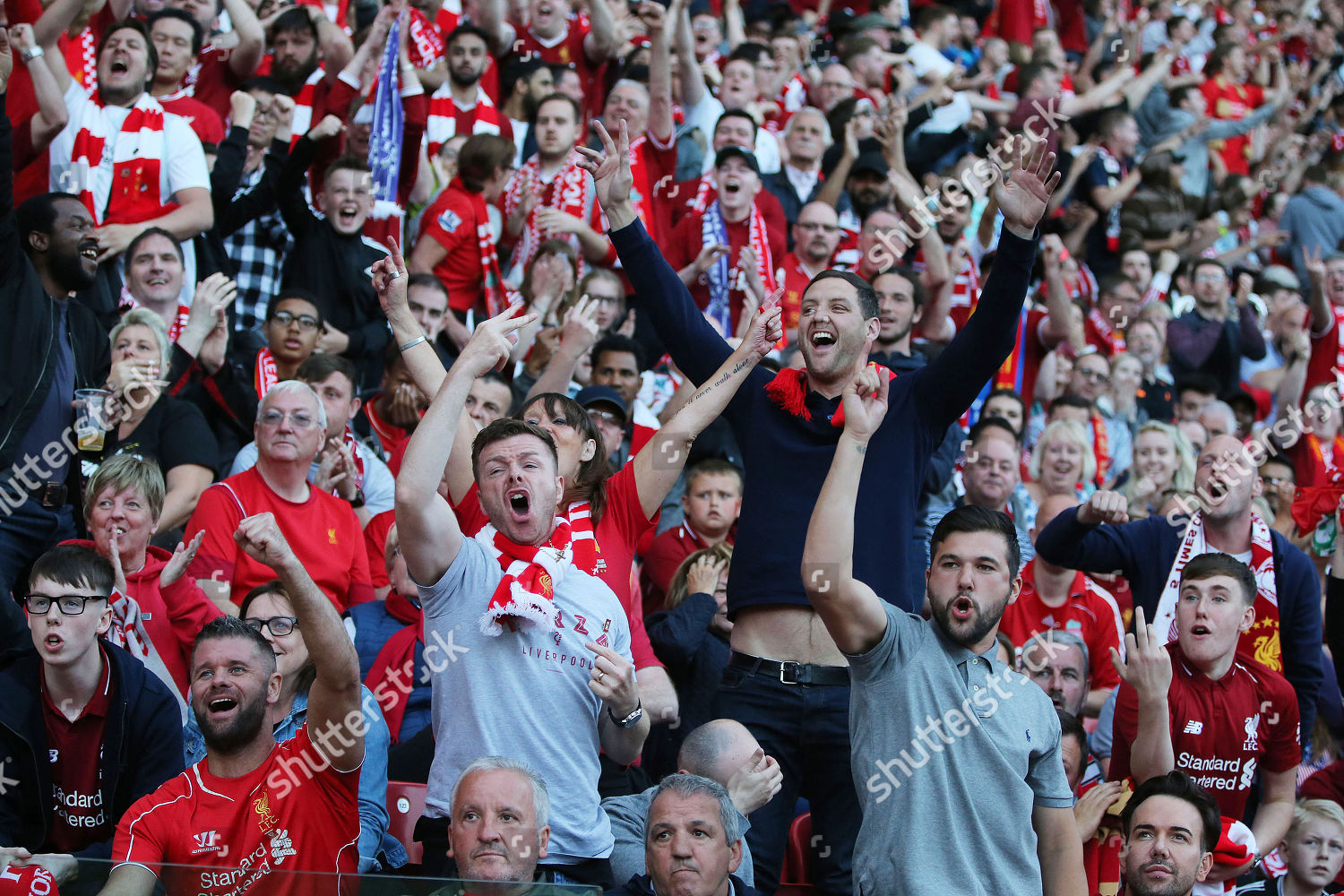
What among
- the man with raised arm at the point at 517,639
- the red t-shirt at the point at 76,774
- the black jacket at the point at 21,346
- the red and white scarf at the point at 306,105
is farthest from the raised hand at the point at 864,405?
the red and white scarf at the point at 306,105

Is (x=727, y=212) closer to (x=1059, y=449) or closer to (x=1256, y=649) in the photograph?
(x=1059, y=449)

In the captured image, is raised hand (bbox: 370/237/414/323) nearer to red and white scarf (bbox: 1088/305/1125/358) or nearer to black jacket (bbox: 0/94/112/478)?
black jacket (bbox: 0/94/112/478)

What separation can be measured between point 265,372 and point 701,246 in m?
2.91

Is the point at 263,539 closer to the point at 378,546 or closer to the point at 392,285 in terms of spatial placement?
the point at 392,285

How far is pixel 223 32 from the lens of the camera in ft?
31.8

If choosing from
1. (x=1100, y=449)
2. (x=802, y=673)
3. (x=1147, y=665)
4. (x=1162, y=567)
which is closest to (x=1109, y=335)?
(x=1100, y=449)

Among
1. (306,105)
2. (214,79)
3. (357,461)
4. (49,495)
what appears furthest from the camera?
(214,79)

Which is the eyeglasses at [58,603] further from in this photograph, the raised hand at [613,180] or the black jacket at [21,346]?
the raised hand at [613,180]

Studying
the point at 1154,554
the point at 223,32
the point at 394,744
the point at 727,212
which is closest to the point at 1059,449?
the point at 1154,554

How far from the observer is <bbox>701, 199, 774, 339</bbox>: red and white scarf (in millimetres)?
8391

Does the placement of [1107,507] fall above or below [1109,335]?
below

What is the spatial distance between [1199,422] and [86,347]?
23.1 ft

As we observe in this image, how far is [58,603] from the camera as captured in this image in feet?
14.5

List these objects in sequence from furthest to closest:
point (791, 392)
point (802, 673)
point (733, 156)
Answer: point (733, 156) < point (791, 392) < point (802, 673)
